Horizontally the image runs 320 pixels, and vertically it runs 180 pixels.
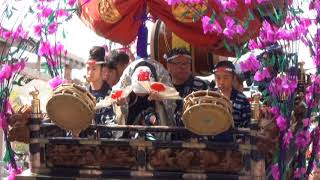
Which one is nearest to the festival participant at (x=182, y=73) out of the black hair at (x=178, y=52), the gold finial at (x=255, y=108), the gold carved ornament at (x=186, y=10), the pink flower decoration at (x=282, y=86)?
the black hair at (x=178, y=52)

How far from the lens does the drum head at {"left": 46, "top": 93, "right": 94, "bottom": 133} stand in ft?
11.9

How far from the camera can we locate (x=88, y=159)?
12.6 feet

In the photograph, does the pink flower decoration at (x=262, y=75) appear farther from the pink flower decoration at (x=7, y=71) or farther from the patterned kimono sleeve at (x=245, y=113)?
the pink flower decoration at (x=7, y=71)

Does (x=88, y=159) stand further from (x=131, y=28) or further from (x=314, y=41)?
(x=314, y=41)

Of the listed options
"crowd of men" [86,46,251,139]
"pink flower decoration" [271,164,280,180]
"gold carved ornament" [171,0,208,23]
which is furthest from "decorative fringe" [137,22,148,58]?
"pink flower decoration" [271,164,280,180]

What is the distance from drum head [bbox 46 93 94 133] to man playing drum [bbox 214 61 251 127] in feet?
3.24

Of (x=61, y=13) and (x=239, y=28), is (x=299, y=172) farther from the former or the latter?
(x=61, y=13)

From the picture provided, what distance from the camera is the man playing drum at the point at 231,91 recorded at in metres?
4.26

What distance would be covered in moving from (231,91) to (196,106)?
2.92 ft

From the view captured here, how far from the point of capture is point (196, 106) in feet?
11.6

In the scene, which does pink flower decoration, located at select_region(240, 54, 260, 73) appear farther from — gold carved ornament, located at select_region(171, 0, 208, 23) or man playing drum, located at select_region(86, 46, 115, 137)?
man playing drum, located at select_region(86, 46, 115, 137)

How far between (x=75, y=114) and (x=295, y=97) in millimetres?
1472

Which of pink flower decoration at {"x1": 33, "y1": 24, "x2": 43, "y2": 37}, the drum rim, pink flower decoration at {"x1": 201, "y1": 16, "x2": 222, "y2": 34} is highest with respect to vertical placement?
pink flower decoration at {"x1": 33, "y1": 24, "x2": 43, "y2": 37}

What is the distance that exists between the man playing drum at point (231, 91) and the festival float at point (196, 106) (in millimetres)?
103
